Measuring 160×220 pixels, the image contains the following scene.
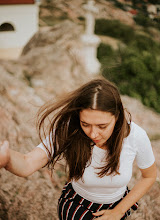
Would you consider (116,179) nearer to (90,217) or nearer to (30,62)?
(90,217)

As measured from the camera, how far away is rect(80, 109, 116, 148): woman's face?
150cm

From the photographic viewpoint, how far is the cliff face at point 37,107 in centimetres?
241

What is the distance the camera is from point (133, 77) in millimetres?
7398

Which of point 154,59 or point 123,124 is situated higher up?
point 123,124

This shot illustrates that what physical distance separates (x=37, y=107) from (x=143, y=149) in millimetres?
2340

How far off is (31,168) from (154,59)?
23.6 feet

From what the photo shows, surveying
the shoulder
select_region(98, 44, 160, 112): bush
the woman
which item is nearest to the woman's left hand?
the woman

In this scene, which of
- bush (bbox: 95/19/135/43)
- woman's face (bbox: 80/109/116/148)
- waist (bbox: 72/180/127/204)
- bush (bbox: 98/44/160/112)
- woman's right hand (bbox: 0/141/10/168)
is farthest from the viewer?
bush (bbox: 95/19/135/43)

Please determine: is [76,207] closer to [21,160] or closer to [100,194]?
[100,194]

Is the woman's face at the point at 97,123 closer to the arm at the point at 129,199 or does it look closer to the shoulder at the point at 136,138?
the shoulder at the point at 136,138

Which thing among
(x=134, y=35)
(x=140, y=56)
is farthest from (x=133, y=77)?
(x=134, y=35)

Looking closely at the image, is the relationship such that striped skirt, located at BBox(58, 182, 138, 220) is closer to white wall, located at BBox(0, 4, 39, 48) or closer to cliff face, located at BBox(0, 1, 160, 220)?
cliff face, located at BBox(0, 1, 160, 220)

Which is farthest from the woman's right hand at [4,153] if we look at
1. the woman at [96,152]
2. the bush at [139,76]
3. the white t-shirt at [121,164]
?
the bush at [139,76]

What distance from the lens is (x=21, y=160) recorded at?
1.48m
